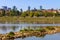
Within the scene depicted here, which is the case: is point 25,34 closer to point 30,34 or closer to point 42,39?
point 30,34

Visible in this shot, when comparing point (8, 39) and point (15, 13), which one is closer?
point (8, 39)

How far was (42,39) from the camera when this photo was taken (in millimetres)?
28516

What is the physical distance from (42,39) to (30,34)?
5.04m

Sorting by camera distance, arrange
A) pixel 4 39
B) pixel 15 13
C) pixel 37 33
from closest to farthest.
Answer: pixel 4 39
pixel 37 33
pixel 15 13

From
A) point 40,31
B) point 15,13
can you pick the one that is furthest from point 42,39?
point 15,13

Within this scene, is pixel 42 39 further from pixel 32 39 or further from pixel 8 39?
pixel 8 39

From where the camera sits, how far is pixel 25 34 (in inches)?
1283

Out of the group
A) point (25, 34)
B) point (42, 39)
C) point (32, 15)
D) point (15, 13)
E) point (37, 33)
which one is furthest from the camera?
point (15, 13)

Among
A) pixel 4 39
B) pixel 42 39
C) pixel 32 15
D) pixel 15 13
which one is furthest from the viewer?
pixel 15 13

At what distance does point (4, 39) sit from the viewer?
87.0ft

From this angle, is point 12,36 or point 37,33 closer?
point 12,36

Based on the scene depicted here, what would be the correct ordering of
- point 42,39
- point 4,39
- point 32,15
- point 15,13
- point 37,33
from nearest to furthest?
1. point 4,39
2. point 42,39
3. point 37,33
4. point 32,15
5. point 15,13

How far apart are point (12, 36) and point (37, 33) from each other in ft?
21.3

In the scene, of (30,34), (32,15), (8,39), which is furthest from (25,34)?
(32,15)
